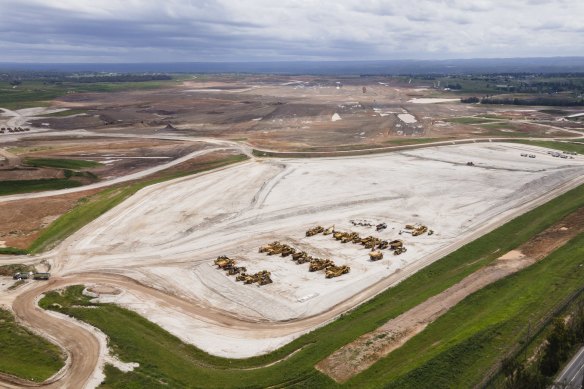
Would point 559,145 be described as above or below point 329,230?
above

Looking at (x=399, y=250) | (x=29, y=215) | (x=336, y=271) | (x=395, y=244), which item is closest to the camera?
(x=336, y=271)

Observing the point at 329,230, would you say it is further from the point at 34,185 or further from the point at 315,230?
the point at 34,185

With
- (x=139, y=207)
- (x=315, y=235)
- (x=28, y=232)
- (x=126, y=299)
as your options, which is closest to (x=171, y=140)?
(x=139, y=207)

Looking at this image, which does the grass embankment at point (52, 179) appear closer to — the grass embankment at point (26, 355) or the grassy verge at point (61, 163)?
the grassy verge at point (61, 163)

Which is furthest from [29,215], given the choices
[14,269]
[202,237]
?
[202,237]

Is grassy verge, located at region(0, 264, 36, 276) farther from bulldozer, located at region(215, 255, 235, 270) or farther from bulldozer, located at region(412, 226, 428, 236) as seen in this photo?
bulldozer, located at region(412, 226, 428, 236)

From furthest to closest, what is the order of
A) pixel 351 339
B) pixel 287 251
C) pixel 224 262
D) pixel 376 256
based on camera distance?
pixel 287 251 < pixel 376 256 < pixel 224 262 < pixel 351 339

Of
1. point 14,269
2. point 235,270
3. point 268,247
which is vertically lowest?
point 14,269
